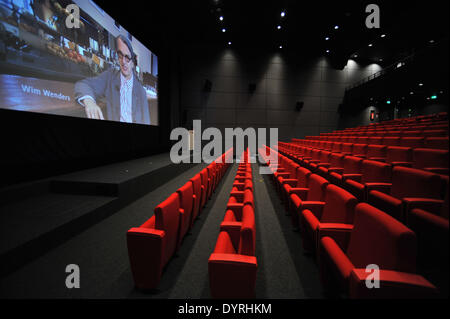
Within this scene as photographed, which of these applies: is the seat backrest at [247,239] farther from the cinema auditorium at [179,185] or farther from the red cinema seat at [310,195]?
the red cinema seat at [310,195]

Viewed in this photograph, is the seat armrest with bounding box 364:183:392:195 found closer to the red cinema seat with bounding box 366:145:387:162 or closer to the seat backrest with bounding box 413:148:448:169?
the seat backrest with bounding box 413:148:448:169

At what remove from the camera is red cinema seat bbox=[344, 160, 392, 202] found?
5.57 feet

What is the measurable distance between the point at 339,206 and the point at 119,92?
4151 mm

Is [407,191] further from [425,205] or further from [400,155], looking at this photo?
[400,155]

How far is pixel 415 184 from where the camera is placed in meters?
1.37

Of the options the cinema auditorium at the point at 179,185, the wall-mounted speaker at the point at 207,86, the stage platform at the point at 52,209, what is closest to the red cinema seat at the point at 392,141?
the cinema auditorium at the point at 179,185

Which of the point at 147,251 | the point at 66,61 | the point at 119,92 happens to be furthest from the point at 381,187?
the point at 119,92

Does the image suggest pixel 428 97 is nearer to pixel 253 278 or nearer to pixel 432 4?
pixel 432 4

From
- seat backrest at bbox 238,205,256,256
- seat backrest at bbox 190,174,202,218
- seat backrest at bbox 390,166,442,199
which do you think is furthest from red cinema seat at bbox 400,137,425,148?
seat backrest at bbox 238,205,256,256

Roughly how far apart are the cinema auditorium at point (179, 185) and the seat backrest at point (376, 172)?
1 cm

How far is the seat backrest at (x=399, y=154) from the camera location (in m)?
2.21
